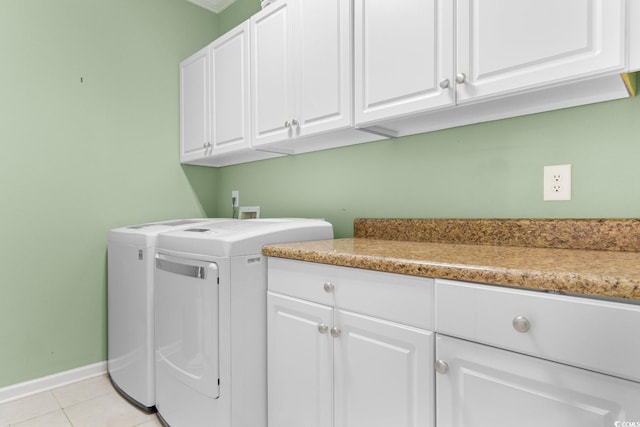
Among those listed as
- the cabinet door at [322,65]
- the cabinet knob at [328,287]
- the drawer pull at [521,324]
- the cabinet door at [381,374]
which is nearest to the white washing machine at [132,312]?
the cabinet door at [322,65]

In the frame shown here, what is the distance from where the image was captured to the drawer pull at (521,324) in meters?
0.78

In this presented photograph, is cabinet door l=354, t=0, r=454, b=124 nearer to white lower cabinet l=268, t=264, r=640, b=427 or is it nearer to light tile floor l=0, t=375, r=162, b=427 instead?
white lower cabinet l=268, t=264, r=640, b=427

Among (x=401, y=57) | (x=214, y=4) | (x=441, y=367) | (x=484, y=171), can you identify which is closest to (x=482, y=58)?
(x=401, y=57)

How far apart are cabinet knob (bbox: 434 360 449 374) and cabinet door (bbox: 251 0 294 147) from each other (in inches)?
49.4

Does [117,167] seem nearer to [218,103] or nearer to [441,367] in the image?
[218,103]

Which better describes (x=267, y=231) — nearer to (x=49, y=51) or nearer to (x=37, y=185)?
(x=37, y=185)

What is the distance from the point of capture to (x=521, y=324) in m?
0.78

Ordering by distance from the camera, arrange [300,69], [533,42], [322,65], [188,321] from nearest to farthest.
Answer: [533,42] → [188,321] → [322,65] → [300,69]

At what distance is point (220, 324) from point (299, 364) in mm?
339

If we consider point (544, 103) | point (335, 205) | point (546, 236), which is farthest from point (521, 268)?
point (335, 205)

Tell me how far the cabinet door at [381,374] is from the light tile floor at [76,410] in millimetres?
1136

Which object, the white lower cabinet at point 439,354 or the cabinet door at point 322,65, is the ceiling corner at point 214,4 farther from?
the white lower cabinet at point 439,354

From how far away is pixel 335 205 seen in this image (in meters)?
2.02

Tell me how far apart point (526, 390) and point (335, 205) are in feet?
4.43
